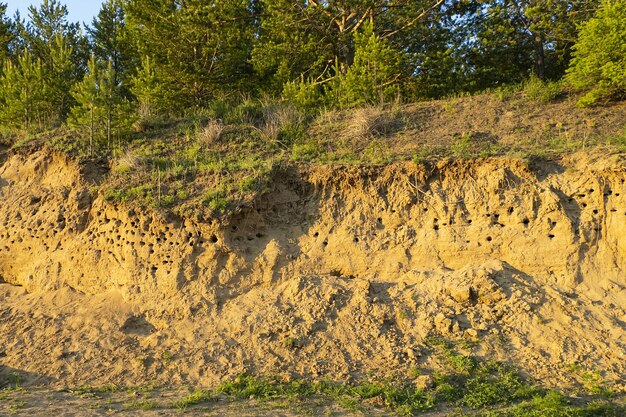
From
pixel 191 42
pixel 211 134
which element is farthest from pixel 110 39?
pixel 211 134

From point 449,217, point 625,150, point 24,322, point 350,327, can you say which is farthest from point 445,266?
point 24,322

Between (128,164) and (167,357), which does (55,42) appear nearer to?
(128,164)

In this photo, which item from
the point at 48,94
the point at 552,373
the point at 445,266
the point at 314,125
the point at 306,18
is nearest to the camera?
the point at 552,373

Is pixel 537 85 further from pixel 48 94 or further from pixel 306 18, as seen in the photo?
pixel 48 94

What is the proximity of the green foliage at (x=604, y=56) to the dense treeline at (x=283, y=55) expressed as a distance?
433 mm

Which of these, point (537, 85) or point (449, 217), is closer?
point (449, 217)

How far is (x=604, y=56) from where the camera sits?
12203 mm

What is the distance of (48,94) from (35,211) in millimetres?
5395

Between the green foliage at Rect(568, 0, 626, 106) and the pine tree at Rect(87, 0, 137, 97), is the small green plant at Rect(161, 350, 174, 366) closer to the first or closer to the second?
the green foliage at Rect(568, 0, 626, 106)

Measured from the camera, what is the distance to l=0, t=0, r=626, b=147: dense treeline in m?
15.0

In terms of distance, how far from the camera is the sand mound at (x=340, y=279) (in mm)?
8617

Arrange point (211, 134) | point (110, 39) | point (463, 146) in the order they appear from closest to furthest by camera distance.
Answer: point (463, 146) < point (211, 134) < point (110, 39)

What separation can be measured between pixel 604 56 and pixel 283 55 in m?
9.94

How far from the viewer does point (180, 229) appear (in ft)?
34.1
